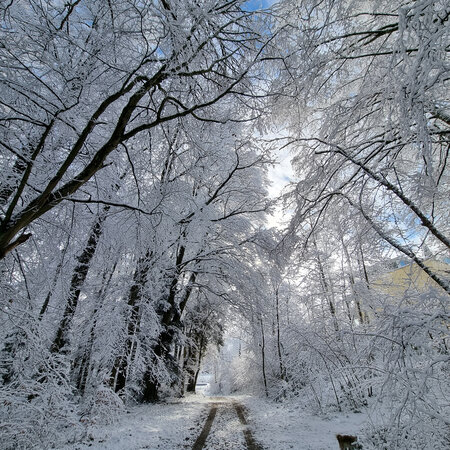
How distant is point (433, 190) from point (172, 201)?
4404mm

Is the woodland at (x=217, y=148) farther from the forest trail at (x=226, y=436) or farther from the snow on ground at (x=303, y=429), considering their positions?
the forest trail at (x=226, y=436)

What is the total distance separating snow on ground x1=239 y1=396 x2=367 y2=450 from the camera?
532cm

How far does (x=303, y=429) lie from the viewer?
6.66 meters

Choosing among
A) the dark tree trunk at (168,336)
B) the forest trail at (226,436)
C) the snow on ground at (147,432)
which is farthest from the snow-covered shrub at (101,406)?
the dark tree trunk at (168,336)

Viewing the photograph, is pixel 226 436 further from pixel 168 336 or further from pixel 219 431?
pixel 168 336

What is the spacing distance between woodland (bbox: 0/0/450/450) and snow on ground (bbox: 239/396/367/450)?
1.02m

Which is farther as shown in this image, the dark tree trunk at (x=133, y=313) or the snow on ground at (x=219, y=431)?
the dark tree trunk at (x=133, y=313)

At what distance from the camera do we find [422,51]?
4.77 ft

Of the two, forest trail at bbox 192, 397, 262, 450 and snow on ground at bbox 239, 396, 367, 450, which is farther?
forest trail at bbox 192, 397, 262, 450

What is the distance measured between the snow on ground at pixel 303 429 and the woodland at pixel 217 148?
1.02 m

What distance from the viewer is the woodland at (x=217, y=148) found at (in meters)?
2.19

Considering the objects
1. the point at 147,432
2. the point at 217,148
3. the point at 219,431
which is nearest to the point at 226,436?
the point at 219,431

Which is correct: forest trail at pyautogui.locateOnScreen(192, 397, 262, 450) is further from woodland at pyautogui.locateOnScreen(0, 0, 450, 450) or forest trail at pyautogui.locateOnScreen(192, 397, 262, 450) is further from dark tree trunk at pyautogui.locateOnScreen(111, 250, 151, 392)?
dark tree trunk at pyautogui.locateOnScreen(111, 250, 151, 392)

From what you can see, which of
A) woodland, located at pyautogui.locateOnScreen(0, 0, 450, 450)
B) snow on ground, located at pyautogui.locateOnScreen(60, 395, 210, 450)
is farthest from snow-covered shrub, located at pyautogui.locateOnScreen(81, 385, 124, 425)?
snow on ground, located at pyautogui.locateOnScreen(60, 395, 210, 450)
